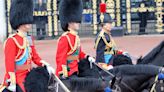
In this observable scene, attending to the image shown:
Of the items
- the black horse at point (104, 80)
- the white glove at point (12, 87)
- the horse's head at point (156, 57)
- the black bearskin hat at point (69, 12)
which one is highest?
the black bearskin hat at point (69, 12)

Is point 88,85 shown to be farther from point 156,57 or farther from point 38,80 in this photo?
point 156,57

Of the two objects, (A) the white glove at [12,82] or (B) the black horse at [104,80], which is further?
(A) the white glove at [12,82]

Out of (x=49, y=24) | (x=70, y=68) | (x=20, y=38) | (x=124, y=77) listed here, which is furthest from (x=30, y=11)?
(x=49, y=24)

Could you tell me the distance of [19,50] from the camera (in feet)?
15.3

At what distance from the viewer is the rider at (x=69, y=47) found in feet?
16.7

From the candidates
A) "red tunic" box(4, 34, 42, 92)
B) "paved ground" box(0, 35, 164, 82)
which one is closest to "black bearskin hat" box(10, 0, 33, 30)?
"red tunic" box(4, 34, 42, 92)

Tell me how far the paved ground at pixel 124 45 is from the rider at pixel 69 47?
20.8 feet

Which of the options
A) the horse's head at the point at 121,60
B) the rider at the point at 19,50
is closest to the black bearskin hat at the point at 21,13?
the rider at the point at 19,50

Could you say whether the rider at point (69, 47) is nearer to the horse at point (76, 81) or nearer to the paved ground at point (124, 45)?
the horse at point (76, 81)

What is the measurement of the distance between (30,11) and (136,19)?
12.4 m

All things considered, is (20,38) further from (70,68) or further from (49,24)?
(49,24)

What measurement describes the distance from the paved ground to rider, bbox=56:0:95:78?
20.8 feet

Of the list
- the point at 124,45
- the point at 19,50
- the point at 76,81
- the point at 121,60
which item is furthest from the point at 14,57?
the point at 124,45

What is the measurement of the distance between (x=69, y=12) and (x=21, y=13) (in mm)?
826
